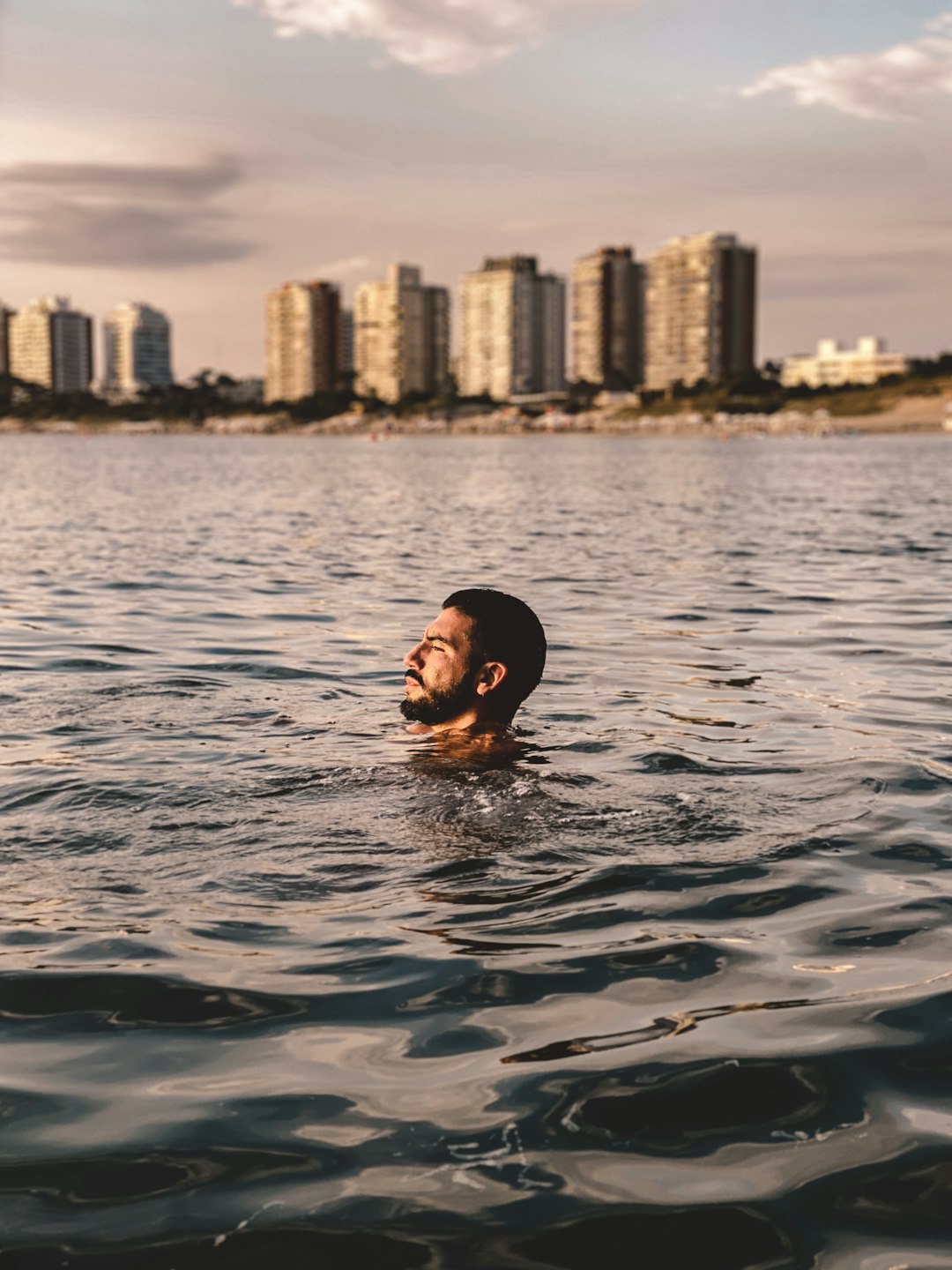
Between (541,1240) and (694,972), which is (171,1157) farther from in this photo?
(694,972)

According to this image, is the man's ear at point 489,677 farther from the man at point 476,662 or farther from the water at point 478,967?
the water at point 478,967

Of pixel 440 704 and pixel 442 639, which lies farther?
pixel 440 704

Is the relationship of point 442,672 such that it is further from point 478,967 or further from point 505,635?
point 478,967

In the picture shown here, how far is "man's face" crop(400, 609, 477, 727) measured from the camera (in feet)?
28.0

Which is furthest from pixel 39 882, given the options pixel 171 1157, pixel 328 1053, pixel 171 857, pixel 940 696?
pixel 940 696

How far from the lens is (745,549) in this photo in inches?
1080

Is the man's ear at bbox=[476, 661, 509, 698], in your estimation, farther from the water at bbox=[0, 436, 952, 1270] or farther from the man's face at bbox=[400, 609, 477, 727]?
the water at bbox=[0, 436, 952, 1270]

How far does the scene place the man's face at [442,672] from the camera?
853 cm

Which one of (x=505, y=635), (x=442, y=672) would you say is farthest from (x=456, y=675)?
(x=505, y=635)

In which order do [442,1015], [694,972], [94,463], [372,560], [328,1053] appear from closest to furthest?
[328,1053]
[442,1015]
[694,972]
[372,560]
[94,463]

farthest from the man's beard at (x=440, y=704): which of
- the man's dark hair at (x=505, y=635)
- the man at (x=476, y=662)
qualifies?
the man's dark hair at (x=505, y=635)

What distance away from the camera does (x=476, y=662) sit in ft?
28.3

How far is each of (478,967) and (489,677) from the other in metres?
3.48

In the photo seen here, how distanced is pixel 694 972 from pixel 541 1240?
6.66 feet
